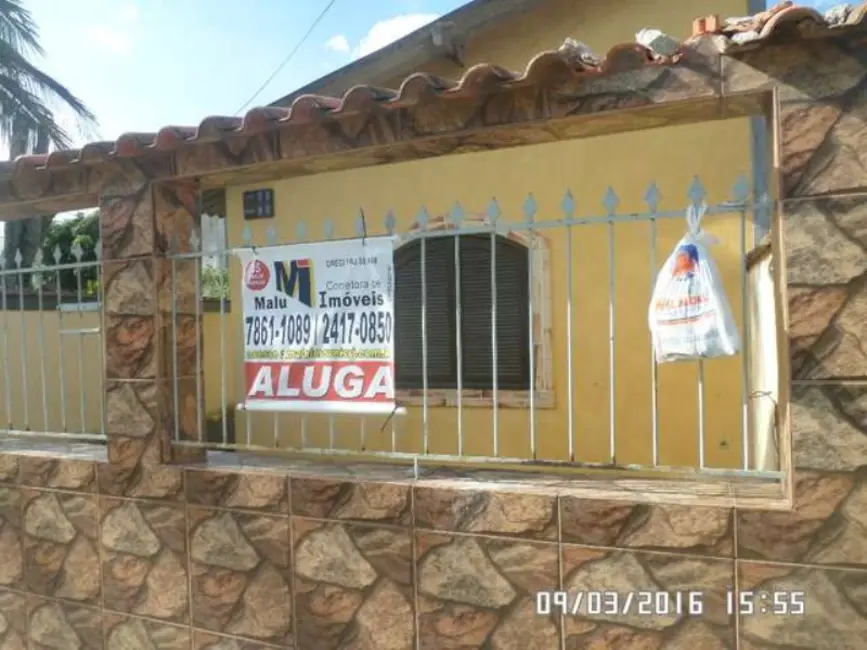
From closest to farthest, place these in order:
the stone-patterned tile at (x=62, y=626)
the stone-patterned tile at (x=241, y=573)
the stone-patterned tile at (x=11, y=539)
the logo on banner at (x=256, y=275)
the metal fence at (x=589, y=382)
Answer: the stone-patterned tile at (x=241, y=573) → the logo on banner at (x=256, y=275) → the stone-patterned tile at (x=62, y=626) → the stone-patterned tile at (x=11, y=539) → the metal fence at (x=589, y=382)

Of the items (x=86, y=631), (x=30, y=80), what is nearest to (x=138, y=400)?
(x=86, y=631)

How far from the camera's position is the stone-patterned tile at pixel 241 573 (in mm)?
3398

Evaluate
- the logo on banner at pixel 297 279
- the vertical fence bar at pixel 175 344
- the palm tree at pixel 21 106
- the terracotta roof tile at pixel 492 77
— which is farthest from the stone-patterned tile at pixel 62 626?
the palm tree at pixel 21 106

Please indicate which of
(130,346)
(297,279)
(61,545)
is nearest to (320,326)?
(297,279)

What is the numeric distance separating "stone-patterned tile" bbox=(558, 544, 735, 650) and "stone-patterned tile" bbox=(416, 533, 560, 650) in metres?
0.09

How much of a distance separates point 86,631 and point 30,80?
12.1 m

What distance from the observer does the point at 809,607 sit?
2500 mm

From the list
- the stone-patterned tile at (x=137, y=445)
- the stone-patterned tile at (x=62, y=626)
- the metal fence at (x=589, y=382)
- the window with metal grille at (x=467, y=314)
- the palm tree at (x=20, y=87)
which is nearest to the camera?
the stone-patterned tile at (x=137, y=445)

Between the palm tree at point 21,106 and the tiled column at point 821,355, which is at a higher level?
the palm tree at point 21,106

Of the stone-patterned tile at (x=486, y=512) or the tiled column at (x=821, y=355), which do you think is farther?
the stone-patterned tile at (x=486, y=512)

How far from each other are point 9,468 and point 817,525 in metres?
4.07

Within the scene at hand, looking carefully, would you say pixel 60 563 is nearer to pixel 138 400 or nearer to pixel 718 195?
pixel 138 400

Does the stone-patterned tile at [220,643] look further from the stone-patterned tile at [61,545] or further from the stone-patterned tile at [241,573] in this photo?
the stone-patterned tile at [61,545]

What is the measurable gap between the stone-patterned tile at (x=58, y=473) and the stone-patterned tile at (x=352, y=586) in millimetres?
1328
